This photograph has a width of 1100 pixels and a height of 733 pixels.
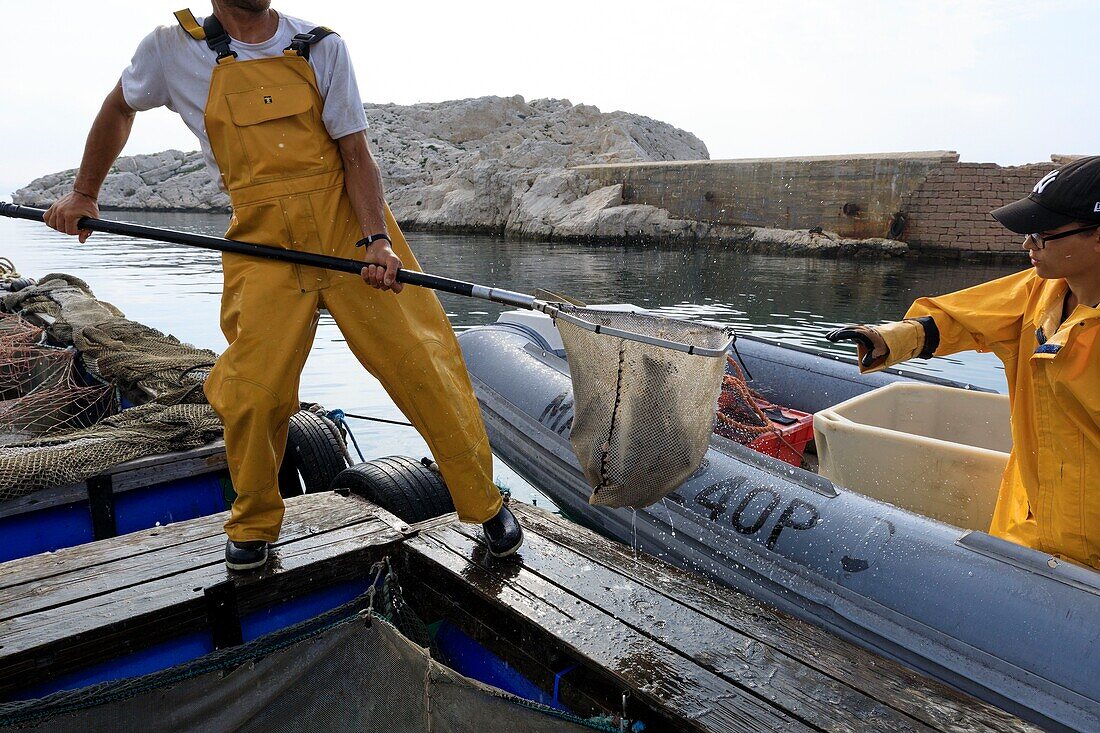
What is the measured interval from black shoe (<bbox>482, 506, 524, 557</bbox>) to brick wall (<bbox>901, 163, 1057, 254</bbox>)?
20.8 metres

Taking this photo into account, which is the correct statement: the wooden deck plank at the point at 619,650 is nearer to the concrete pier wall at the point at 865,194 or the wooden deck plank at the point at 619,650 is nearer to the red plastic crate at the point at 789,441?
the red plastic crate at the point at 789,441

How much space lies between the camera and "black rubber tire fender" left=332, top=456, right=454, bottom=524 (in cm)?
341

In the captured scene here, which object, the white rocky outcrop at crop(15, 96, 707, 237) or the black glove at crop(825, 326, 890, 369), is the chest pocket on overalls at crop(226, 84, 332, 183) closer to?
the black glove at crop(825, 326, 890, 369)

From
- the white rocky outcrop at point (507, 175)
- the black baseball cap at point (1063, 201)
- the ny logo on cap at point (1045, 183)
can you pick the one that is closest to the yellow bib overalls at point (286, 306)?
the black baseball cap at point (1063, 201)

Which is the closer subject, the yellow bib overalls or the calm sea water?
the yellow bib overalls

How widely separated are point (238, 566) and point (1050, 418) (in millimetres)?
2941

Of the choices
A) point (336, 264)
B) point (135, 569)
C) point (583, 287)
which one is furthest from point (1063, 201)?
point (583, 287)

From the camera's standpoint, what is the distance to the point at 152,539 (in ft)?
9.63

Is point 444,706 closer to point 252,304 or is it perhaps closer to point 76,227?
point 252,304

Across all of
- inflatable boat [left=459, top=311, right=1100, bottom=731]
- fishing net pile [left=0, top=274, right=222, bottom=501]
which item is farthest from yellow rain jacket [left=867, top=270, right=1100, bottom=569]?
→ fishing net pile [left=0, top=274, right=222, bottom=501]

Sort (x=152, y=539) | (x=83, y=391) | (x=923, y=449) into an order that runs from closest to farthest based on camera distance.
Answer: (x=152, y=539), (x=923, y=449), (x=83, y=391)

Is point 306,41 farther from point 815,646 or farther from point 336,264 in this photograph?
point 815,646

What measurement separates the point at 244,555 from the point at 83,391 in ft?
13.1

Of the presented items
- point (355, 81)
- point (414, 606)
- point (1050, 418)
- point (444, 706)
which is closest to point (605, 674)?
point (444, 706)
